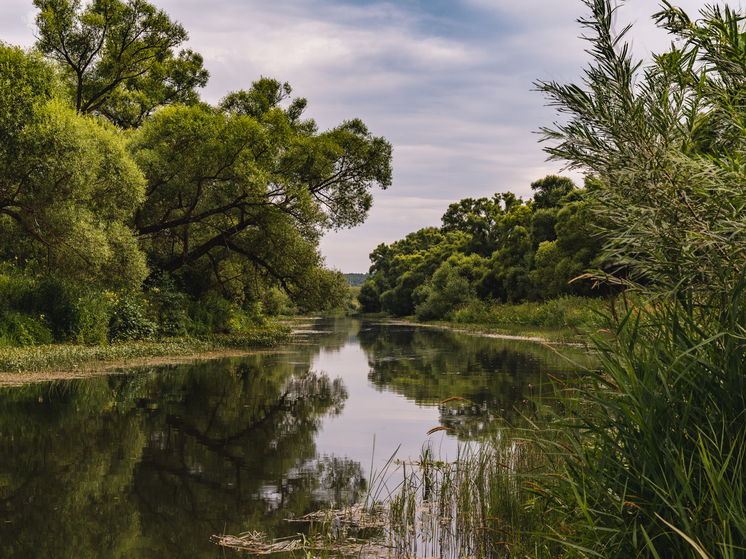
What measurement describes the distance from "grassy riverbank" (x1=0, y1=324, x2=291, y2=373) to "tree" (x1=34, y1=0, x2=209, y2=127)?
1016 centimetres

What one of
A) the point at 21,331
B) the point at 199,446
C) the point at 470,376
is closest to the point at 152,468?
the point at 199,446

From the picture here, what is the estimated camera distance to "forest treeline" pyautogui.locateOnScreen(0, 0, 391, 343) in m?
17.0

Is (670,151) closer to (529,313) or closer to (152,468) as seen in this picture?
(152,468)

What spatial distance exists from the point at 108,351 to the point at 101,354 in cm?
42

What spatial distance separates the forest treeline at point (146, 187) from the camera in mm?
16953

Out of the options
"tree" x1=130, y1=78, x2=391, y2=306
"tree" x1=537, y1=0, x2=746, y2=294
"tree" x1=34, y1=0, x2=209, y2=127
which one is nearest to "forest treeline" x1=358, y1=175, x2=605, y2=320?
"tree" x1=537, y1=0, x2=746, y2=294

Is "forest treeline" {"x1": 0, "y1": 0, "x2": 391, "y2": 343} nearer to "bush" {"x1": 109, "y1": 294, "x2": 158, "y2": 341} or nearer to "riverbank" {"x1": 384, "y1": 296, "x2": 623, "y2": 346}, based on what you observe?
"bush" {"x1": 109, "y1": 294, "x2": 158, "y2": 341}

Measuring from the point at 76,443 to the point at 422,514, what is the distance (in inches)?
227

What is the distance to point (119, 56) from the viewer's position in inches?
1051

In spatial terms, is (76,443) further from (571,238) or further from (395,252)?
(395,252)

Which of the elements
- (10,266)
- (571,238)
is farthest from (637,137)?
(571,238)

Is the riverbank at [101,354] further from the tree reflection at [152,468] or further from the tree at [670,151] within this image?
the tree at [670,151]

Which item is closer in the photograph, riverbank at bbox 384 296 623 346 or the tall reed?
the tall reed

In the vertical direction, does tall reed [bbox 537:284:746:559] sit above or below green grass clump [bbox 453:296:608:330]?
above
